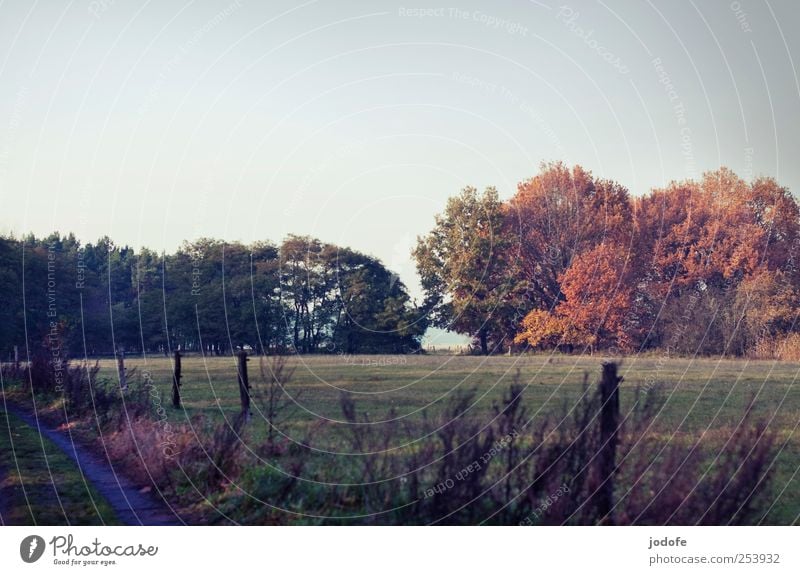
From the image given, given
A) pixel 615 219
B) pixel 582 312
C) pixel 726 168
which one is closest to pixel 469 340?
pixel 582 312

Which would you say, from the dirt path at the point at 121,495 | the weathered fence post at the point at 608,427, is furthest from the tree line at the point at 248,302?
the weathered fence post at the point at 608,427

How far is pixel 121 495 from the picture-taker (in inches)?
565

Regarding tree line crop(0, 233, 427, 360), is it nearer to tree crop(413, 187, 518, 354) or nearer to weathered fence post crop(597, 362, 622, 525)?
tree crop(413, 187, 518, 354)

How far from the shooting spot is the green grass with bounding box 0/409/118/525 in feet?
41.8

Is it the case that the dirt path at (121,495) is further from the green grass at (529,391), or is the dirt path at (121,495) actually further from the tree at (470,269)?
the tree at (470,269)

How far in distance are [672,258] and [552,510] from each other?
5111 cm

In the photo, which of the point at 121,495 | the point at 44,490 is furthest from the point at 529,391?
the point at 44,490

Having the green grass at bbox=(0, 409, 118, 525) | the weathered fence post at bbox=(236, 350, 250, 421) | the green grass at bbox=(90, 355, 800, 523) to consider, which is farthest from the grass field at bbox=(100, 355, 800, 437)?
the green grass at bbox=(0, 409, 118, 525)

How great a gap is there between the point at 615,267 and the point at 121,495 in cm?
4506

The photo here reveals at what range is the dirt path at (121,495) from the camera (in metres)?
12.8

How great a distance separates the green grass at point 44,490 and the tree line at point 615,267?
37.1m

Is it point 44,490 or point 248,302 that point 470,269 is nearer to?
point 248,302

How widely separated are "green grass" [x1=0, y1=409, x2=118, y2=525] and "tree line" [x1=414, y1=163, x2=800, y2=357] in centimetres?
3714

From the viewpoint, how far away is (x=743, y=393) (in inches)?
1203
